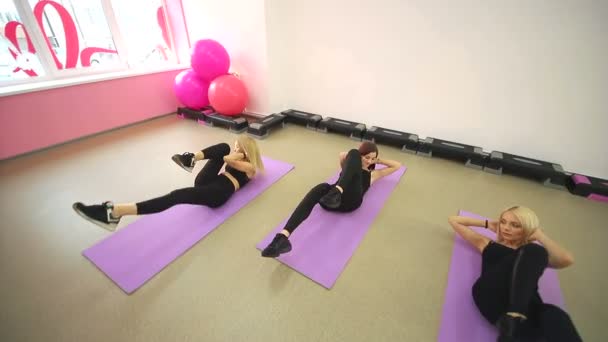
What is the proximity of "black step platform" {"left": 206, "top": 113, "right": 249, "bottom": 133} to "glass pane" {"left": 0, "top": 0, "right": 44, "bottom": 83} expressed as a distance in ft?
6.38

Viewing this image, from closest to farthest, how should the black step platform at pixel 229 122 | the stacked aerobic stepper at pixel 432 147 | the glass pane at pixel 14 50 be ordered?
the stacked aerobic stepper at pixel 432 147, the glass pane at pixel 14 50, the black step platform at pixel 229 122

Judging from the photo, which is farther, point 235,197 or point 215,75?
point 215,75

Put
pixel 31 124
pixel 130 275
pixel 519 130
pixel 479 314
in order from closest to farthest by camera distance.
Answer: pixel 479 314 → pixel 130 275 → pixel 519 130 → pixel 31 124

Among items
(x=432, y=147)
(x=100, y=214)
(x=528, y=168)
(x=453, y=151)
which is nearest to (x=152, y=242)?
(x=100, y=214)

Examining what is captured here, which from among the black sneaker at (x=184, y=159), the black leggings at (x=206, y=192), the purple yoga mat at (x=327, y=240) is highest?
the black sneaker at (x=184, y=159)

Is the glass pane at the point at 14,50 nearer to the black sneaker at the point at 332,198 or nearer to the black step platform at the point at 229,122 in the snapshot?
the black step platform at the point at 229,122

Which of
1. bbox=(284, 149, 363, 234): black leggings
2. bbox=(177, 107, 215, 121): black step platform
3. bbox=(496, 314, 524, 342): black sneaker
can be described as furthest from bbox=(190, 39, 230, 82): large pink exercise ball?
bbox=(496, 314, 524, 342): black sneaker

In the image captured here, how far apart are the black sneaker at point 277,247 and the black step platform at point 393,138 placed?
6.86 feet

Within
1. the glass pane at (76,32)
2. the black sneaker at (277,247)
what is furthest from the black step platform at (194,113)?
the black sneaker at (277,247)

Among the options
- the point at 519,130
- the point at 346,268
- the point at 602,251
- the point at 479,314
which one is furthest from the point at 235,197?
the point at 519,130

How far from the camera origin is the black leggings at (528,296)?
3.11 feet

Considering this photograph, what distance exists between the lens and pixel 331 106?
3553mm

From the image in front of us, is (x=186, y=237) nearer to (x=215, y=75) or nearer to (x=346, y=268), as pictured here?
(x=346, y=268)

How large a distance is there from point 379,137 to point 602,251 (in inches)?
79.9
